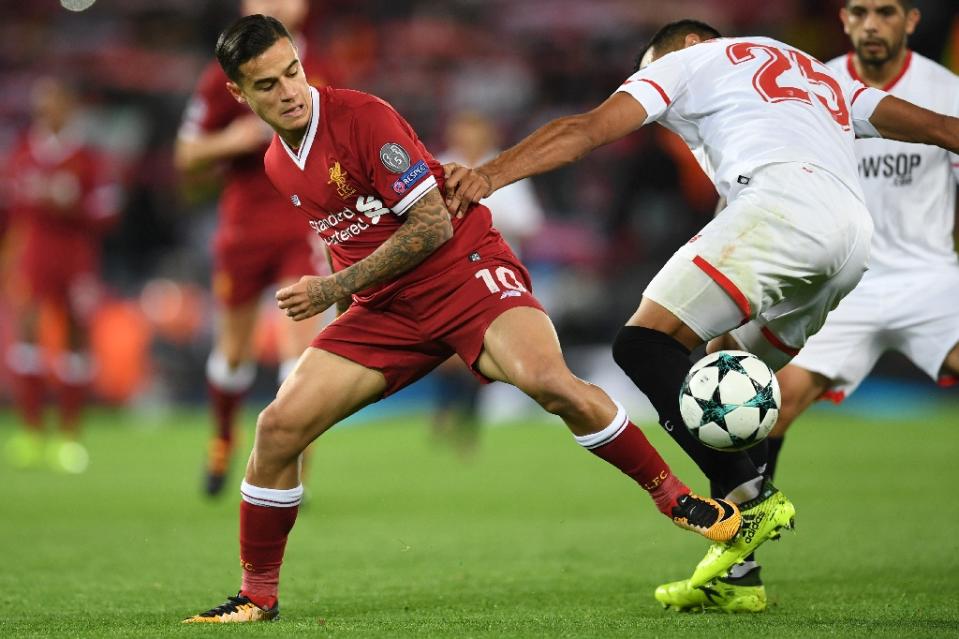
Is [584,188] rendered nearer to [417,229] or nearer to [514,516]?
[514,516]

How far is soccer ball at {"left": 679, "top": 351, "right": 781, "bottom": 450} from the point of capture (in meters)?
4.14

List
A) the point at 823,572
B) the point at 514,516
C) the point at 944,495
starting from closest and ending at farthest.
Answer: the point at 823,572 → the point at 514,516 → the point at 944,495

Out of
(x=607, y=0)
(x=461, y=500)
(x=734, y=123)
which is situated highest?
(x=607, y=0)

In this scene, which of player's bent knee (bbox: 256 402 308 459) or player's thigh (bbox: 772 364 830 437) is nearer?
player's bent knee (bbox: 256 402 308 459)

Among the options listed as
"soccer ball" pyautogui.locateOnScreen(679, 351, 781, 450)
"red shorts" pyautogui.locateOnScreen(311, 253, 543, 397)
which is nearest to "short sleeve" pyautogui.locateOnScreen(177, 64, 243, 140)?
"red shorts" pyautogui.locateOnScreen(311, 253, 543, 397)

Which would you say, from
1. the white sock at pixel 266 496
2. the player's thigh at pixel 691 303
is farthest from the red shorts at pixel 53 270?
the player's thigh at pixel 691 303

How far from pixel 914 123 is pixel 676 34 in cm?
91

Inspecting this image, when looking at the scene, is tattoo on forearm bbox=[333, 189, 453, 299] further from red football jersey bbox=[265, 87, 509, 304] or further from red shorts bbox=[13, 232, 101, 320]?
red shorts bbox=[13, 232, 101, 320]

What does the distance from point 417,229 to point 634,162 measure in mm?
11996

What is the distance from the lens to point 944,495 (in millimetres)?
8016

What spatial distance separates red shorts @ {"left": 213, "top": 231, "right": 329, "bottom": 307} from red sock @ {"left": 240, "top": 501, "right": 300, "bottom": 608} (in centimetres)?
332

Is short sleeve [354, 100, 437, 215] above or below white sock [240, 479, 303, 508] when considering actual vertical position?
above

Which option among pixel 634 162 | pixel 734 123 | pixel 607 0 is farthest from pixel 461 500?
pixel 607 0

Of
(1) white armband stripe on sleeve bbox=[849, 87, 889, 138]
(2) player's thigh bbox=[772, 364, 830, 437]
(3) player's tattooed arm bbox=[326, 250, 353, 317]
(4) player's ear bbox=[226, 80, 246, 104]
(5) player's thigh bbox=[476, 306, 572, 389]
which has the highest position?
(4) player's ear bbox=[226, 80, 246, 104]
